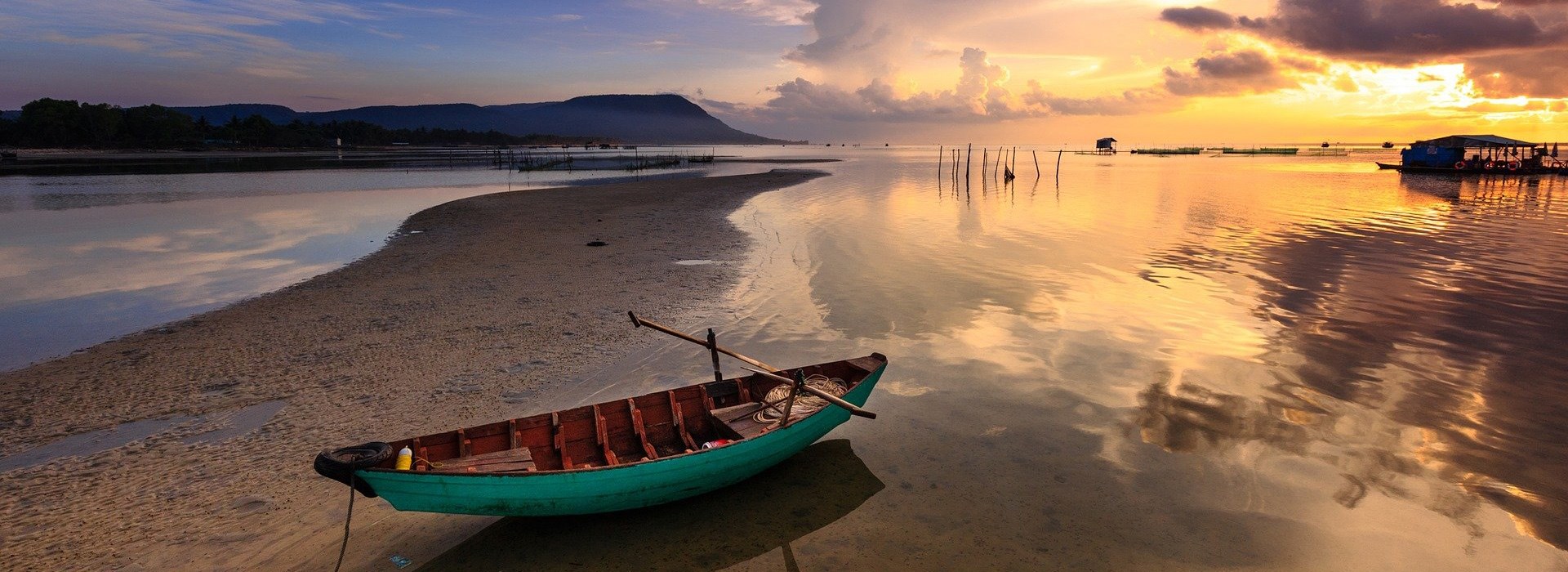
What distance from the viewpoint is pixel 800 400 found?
368 inches

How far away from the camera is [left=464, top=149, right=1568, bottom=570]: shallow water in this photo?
734 centimetres

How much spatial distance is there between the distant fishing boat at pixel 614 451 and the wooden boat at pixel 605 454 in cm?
1

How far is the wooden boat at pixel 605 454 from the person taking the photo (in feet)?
21.0

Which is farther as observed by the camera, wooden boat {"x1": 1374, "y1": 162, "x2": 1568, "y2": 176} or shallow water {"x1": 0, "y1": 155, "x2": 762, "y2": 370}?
wooden boat {"x1": 1374, "y1": 162, "x2": 1568, "y2": 176}

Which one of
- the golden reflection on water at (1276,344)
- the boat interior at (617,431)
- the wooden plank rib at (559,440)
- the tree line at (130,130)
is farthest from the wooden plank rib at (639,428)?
the tree line at (130,130)

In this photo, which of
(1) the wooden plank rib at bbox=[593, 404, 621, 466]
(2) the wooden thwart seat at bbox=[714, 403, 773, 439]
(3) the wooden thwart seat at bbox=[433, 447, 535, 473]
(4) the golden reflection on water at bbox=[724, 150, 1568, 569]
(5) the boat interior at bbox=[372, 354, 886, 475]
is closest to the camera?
(3) the wooden thwart seat at bbox=[433, 447, 535, 473]

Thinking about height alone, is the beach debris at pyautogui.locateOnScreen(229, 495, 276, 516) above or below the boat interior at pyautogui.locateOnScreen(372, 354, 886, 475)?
below

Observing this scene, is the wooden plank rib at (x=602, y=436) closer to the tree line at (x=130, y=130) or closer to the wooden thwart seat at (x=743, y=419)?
the wooden thwart seat at (x=743, y=419)

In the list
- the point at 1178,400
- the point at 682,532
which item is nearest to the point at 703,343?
the point at 682,532

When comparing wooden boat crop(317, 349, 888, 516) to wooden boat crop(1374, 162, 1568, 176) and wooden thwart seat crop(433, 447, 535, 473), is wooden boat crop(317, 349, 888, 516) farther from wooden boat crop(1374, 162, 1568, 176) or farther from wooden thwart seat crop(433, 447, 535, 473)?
wooden boat crop(1374, 162, 1568, 176)

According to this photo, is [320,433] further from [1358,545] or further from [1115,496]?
[1358,545]

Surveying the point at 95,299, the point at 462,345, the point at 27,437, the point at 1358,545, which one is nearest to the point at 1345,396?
the point at 1358,545

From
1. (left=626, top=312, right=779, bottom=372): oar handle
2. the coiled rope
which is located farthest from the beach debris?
the coiled rope

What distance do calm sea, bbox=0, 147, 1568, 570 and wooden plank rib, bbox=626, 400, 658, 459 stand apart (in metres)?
0.70
